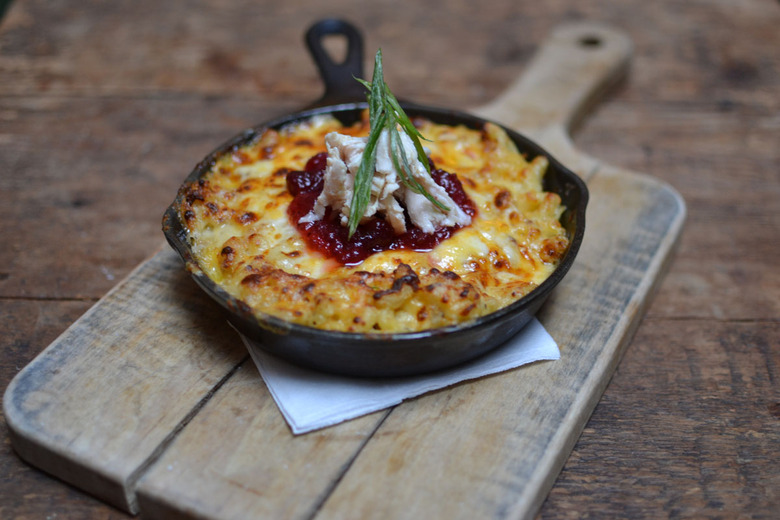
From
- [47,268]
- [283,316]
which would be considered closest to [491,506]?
[283,316]

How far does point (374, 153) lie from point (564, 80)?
2256 mm

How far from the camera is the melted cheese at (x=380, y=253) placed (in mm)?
2791

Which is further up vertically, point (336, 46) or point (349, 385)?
point (336, 46)

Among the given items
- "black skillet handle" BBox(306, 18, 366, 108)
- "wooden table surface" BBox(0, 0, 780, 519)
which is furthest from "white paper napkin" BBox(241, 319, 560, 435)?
"black skillet handle" BBox(306, 18, 366, 108)

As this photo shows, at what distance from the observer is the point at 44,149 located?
4.59m

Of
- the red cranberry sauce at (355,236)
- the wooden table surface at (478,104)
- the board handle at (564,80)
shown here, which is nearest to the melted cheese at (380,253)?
the red cranberry sauce at (355,236)

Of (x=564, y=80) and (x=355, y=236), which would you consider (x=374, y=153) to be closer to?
(x=355, y=236)

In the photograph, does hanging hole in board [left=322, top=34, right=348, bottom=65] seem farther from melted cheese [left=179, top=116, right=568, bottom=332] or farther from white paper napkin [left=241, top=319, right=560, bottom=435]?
white paper napkin [left=241, top=319, right=560, bottom=435]

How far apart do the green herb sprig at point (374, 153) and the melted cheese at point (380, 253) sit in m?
0.21

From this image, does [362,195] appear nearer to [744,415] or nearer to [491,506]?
[491,506]

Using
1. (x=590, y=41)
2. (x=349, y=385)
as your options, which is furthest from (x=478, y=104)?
(x=349, y=385)

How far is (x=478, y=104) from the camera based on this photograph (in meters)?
5.14

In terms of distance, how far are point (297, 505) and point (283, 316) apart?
0.65 m

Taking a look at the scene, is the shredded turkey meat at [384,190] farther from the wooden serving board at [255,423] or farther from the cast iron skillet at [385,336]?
the wooden serving board at [255,423]
